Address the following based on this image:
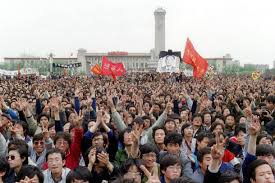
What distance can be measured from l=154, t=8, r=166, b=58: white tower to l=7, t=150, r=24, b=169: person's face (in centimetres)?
6782

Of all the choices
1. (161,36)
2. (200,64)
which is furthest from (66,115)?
(161,36)

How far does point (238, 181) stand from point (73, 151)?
2.05m

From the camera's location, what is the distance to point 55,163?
3.66 metres

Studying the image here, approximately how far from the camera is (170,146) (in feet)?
14.3

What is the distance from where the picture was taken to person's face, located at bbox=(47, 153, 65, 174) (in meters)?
3.65

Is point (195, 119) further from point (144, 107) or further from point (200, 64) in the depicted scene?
point (200, 64)

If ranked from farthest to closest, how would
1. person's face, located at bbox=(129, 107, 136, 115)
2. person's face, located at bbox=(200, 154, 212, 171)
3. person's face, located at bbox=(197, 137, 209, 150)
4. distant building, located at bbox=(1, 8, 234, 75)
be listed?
distant building, located at bbox=(1, 8, 234, 75)
person's face, located at bbox=(129, 107, 136, 115)
person's face, located at bbox=(197, 137, 209, 150)
person's face, located at bbox=(200, 154, 212, 171)

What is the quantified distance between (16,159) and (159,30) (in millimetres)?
72807

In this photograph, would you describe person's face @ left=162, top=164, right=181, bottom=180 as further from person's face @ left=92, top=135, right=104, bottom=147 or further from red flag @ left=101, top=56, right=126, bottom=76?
red flag @ left=101, top=56, right=126, bottom=76

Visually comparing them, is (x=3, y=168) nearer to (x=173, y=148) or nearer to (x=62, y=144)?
(x=62, y=144)

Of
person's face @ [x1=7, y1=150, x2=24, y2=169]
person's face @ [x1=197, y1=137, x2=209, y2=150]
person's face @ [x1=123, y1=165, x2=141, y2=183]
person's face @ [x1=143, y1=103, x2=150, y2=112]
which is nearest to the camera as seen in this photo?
person's face @ [x1=123, y1=165, x2=141, y2=183]

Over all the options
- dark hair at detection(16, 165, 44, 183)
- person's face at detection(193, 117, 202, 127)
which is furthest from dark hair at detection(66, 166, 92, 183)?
person's face at detection(193, 117, 202, 127)

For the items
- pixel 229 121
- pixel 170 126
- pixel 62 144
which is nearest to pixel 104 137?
pixel 62 144

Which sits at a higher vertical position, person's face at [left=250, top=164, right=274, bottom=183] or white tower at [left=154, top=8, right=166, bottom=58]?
white tower at [left=154, top=8, right=166, bottom=58]
